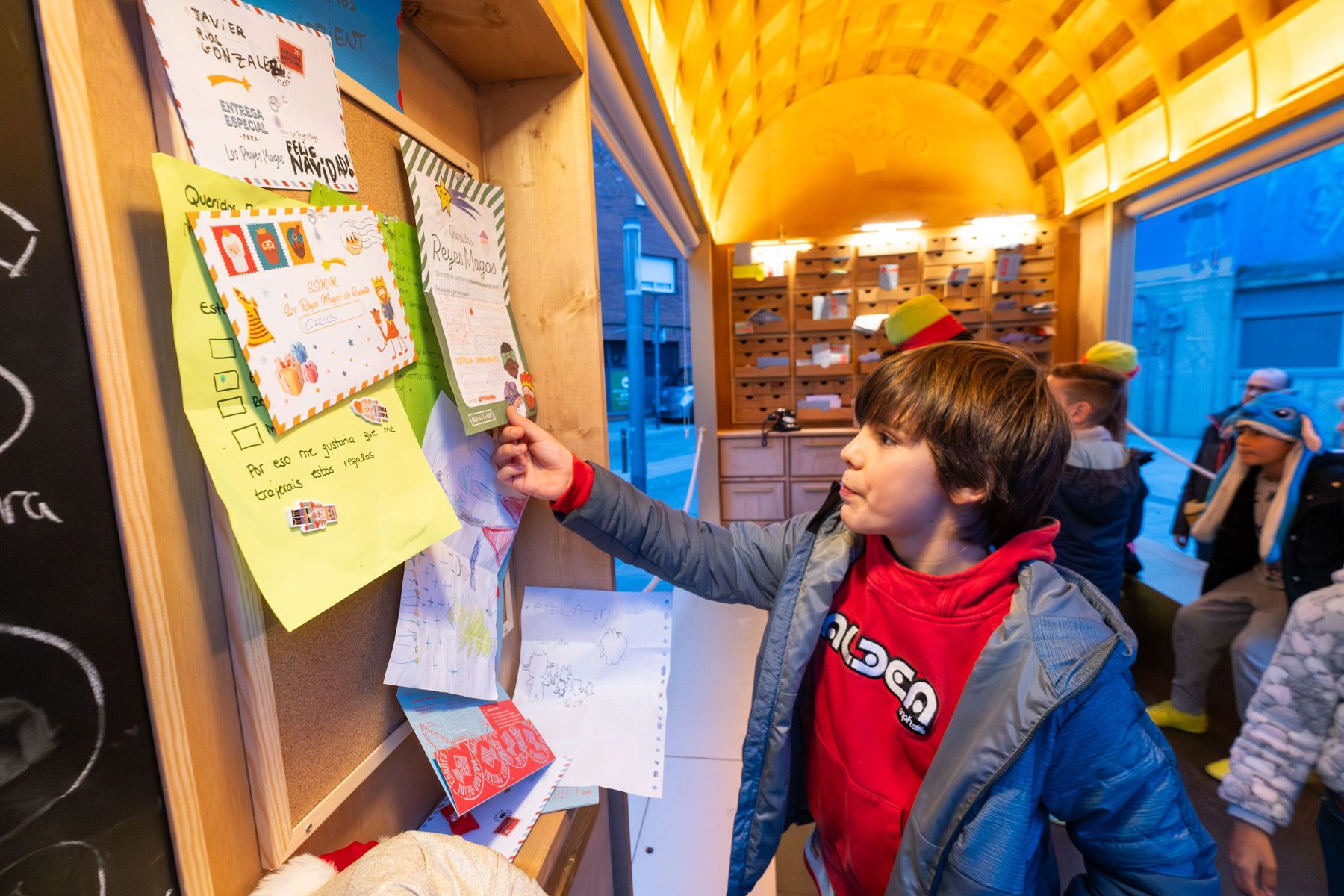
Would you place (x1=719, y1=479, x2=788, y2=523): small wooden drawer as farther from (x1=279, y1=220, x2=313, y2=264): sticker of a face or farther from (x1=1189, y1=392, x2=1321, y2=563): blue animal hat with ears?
(x1=279, y1=220, x2=313, y2=264): sticker of a face

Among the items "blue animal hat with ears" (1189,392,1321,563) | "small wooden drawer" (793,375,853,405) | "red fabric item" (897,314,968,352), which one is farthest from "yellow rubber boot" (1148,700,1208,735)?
"small wooden drawer" (793,375,853,405)

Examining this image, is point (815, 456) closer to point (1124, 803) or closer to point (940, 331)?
point (940, 331)

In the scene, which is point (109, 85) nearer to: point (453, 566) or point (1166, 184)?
point (453, 566)

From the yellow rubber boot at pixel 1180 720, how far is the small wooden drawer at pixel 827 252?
3584 millimetres

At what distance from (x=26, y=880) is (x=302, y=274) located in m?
0.43

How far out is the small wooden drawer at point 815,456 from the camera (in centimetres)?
478

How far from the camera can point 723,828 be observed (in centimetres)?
208

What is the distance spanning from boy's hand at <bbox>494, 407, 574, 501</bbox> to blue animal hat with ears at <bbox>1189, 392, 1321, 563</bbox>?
8.20 feet

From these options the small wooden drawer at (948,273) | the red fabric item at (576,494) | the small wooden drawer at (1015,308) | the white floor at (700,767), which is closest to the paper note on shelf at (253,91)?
the red fabric item at (576,494)

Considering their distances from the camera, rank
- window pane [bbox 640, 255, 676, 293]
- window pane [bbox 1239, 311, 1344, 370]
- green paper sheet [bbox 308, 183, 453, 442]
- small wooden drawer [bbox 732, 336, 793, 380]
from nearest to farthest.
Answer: green paper sheet [bbox 308, 183, 453, 442], window pane [bbox 1239, 311, 1344, 370], small wooden drawer [bbox 732, 336, 793, 380], window pane [bbox 640, 255, 676, 293]

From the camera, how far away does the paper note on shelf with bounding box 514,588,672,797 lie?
86 centimetres

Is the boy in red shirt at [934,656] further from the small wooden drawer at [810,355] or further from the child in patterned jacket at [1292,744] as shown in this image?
the small wooden drawer at [810,355]

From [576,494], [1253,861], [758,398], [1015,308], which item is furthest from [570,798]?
[1015,308]

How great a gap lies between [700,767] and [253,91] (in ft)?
8.28
